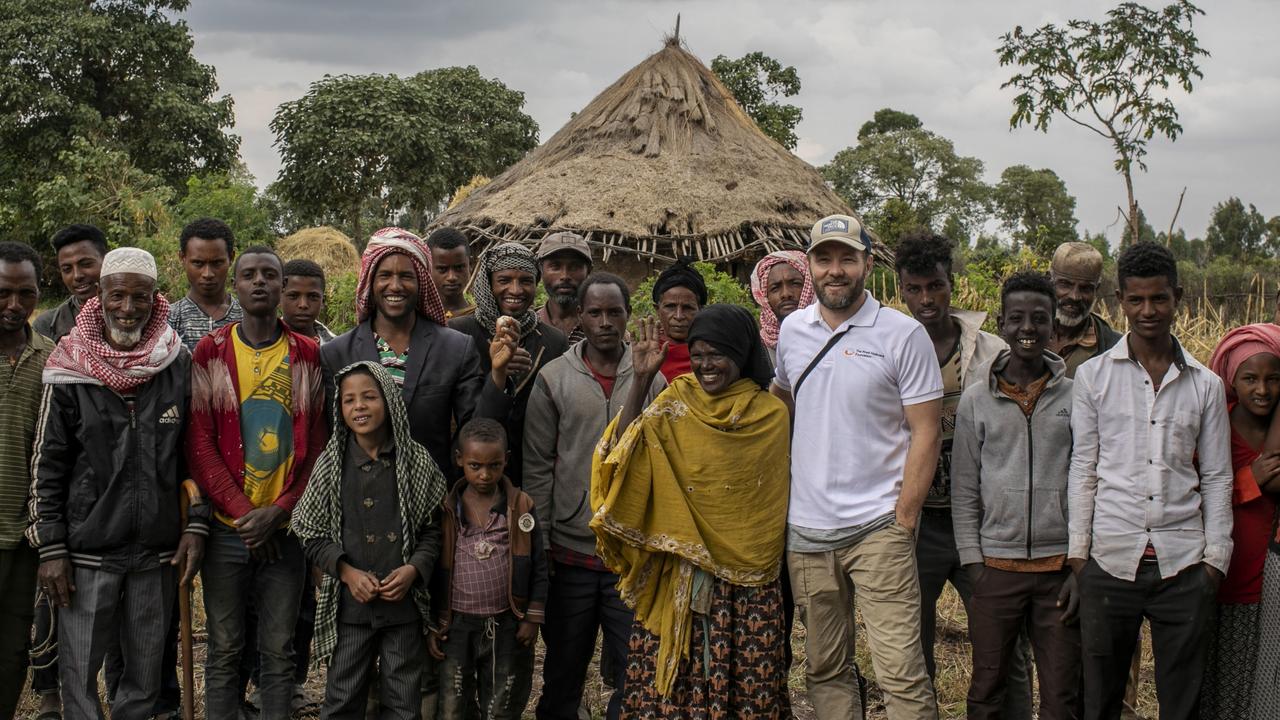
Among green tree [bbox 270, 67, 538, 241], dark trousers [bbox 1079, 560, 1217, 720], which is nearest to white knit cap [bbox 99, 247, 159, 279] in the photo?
dark trousers [bbox 1079, 560, 1217, 720]

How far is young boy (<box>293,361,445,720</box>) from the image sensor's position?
357cm

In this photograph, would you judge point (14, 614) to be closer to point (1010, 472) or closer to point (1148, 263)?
point (1010, 472)

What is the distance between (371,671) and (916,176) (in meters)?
36.7

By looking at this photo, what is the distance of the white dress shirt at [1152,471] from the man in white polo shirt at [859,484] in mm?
552

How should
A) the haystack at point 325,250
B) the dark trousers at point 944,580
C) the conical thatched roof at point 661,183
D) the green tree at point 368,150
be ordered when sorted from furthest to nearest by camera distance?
the green tree at point 368,150
the haystack at point 325,250
the conical thatched roof at point 661,183
the dark trousers at point 944,580

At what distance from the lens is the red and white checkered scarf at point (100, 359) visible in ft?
11.7

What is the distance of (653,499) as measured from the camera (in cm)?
358

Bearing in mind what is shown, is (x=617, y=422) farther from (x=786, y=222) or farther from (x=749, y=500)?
Result: (x=786, y=222)

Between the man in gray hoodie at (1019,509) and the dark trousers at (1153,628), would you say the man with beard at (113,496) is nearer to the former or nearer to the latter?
the man in gray hoodie at (1019,509)

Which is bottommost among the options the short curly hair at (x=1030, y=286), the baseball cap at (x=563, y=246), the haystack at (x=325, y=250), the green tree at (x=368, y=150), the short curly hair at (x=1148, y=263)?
the short curly hair at (x=1030, y=286)

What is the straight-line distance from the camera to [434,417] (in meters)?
3.85

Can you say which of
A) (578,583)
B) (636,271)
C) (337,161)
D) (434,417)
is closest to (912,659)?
(578,583)

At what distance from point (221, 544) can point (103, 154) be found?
699 inches

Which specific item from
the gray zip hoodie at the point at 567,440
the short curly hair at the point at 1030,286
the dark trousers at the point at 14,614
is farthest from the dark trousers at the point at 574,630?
the dark trousers at the point at 14,614
